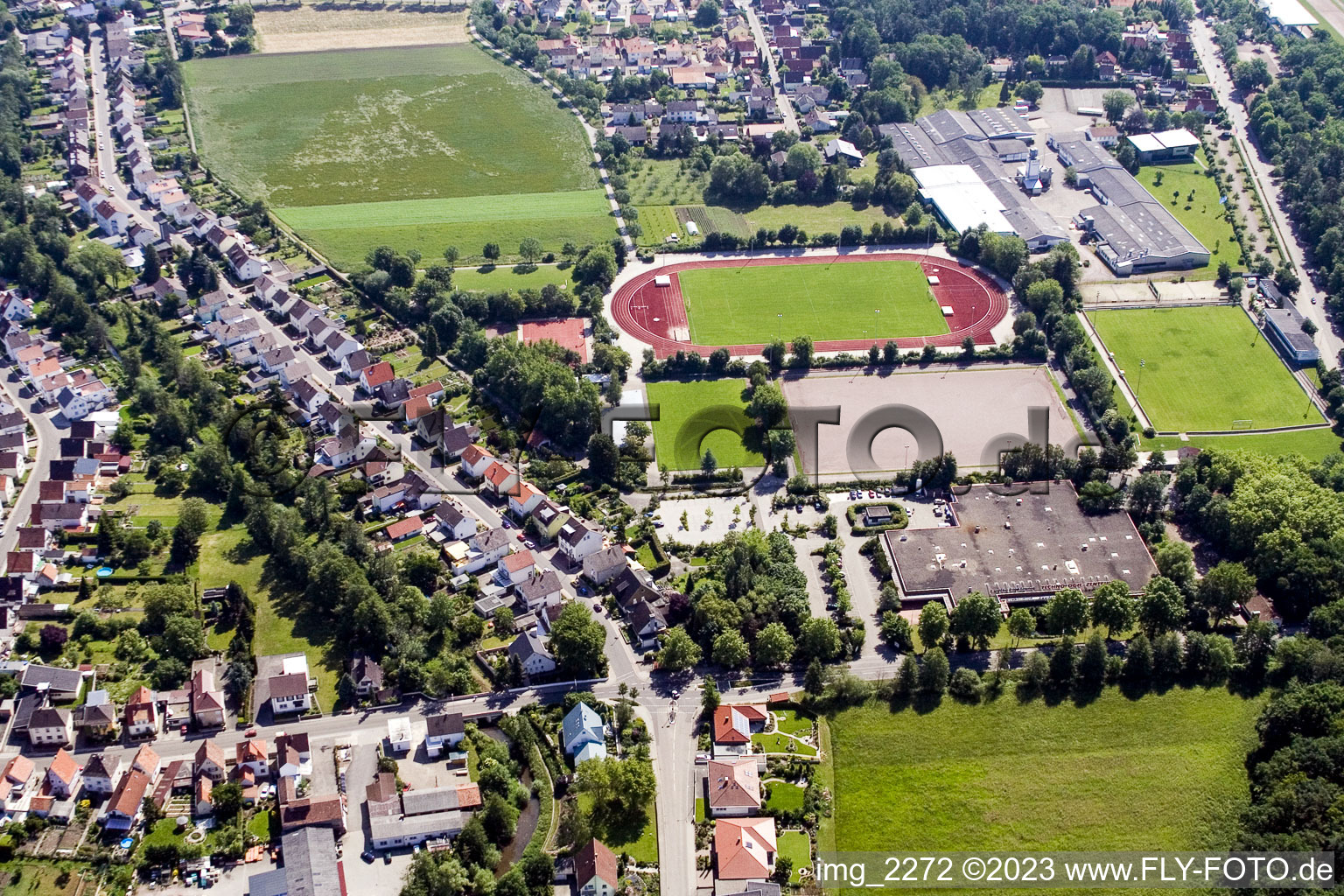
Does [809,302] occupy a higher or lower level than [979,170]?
lower

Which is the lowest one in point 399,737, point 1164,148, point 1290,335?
point 399,737

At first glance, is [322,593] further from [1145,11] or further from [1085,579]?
[1145,11]

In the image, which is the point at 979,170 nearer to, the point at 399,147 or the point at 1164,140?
the point at 1164,140

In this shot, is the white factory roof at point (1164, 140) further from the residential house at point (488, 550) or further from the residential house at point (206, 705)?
the residential house at point (206, 705)

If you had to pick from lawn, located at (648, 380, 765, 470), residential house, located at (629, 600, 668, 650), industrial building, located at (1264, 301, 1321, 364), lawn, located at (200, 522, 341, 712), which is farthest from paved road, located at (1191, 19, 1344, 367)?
lawn, located at (200, 522, 341, 712)

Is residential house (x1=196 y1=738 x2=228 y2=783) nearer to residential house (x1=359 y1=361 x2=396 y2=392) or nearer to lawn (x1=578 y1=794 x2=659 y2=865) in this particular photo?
lawn (x1=578 y1=794 x2=659 y2=865)

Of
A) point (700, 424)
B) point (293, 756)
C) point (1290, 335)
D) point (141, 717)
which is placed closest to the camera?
point (293, 756)

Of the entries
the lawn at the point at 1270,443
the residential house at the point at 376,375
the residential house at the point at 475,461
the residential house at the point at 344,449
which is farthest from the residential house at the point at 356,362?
the lawn at the point at 1270,443

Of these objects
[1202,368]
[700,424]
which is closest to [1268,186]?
[1202,368]
